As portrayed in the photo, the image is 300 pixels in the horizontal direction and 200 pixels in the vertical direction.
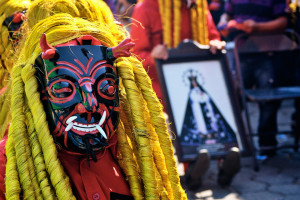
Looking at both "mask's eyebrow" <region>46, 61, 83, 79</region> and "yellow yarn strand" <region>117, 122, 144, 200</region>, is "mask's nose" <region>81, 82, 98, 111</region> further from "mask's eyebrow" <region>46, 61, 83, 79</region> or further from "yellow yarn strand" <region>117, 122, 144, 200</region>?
"yellow yarn strand" <region>117, 122, 144, 200</region>

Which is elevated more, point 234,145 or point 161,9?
point 161,9

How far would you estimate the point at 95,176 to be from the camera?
172 centimetres

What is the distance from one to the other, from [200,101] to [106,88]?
108 inches

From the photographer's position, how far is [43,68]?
1.68m

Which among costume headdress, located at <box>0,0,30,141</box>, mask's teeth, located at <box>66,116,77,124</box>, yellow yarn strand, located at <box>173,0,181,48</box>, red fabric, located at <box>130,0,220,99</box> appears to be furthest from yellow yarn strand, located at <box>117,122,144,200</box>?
yellow yarn strand, located at <box>173,0,181,48</box>

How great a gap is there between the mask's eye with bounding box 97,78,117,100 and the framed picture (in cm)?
254

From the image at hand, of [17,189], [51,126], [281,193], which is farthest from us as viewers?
[281,193]

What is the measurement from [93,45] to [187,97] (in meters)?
2.72

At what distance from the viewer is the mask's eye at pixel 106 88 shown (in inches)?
67.2

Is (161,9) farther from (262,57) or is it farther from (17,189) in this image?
(17,189)

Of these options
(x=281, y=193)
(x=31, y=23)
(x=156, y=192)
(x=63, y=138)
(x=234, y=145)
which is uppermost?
(x=31, y=23)

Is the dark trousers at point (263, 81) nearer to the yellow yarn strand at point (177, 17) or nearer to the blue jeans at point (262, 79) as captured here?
the blue jeans at point (262, 79)

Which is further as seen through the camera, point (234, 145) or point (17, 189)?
point (234, 145)

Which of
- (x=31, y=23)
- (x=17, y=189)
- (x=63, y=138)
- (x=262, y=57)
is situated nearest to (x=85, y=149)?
(x=63, y=138)
